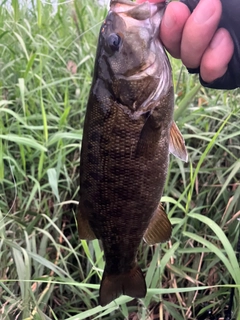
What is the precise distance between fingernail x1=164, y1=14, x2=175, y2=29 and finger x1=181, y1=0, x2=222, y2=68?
0.04m

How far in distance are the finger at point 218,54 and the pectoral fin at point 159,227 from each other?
518 mm

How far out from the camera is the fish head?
4.34 ft

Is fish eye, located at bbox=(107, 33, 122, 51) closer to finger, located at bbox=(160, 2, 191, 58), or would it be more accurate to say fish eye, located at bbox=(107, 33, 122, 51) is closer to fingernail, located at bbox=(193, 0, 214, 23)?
finger, located at bbox=(160, 2, 191, 58)

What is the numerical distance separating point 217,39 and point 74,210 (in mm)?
1211

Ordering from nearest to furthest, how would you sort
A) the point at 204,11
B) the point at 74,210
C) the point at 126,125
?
the point at 204,11 → the point at 126,125 → the point at 74,210

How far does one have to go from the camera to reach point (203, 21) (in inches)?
49.4

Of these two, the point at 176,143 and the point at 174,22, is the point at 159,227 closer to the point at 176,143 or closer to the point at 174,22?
the point at 176,143

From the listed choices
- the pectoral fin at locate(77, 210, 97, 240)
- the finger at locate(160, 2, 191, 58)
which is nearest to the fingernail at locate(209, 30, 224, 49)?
the finger at locate(160, 2, 191, 58)

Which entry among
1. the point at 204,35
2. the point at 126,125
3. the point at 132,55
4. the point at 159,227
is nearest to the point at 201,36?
the point at 204,35

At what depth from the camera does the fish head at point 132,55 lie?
1.32m

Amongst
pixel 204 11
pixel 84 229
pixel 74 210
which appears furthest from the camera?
pixel 74 210

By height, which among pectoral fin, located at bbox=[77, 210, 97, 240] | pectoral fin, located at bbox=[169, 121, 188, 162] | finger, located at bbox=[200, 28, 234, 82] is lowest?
pectoral fin, located at bbox=[77, 210, 97, 240]

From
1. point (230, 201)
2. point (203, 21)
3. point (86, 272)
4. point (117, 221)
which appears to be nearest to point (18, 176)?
point (86, 272)

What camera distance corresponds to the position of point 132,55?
1.38 m
